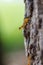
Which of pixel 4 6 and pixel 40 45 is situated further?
pixel 4 6

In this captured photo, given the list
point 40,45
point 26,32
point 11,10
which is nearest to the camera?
point 40,45

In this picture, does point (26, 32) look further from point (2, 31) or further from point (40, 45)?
point (2, 31)

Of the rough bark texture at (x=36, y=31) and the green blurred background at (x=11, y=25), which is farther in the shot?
the green blurred background at (x=11, y=25)

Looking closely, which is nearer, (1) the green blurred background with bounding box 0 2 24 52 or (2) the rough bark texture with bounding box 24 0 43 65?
(2) the rough bark texture with bounding box 24 0 43 65

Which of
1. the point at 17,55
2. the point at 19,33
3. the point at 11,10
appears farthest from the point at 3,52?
the point at 11,10

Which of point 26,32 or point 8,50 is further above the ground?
point 26,32

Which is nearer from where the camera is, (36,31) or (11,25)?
(36,31)

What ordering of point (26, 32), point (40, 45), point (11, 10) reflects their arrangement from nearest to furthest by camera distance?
point (40, 45)
point (26, 32)
point (11, 10)

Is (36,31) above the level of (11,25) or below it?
above
